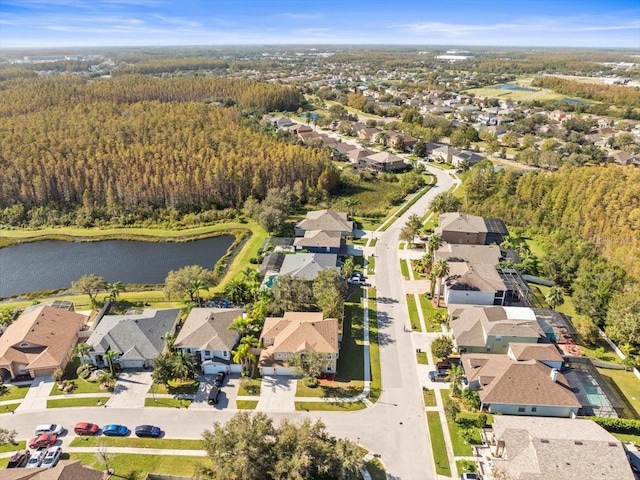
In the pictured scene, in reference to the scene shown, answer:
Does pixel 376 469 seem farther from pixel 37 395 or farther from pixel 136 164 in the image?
pixel 136 164

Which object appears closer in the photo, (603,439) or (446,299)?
(603,439)

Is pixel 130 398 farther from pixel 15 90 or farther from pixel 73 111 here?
pixel 15 90

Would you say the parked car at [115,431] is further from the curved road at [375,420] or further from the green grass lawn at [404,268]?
the green grass lawn at [404,268]

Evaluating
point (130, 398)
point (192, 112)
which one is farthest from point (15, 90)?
point (130, 398)

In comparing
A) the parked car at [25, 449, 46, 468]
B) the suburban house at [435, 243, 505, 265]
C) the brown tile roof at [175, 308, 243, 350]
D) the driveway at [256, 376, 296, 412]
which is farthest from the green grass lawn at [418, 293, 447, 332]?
the parked car at [25, 449, 46, 468]

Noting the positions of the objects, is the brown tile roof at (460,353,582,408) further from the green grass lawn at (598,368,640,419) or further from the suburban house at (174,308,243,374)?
the suburban house at (174,308,243,374)

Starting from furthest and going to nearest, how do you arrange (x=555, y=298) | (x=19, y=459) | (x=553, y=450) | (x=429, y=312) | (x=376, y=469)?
(x=429, y=312) → (x=555, y=298) → (x=19, y=459) → (x=376, y=469) → (x=553, y=450)

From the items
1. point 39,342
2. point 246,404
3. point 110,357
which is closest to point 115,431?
point 110,357
